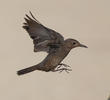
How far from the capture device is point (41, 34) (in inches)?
68.9

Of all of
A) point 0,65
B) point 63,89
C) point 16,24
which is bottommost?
point 63,89

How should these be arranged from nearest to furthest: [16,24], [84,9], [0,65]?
[0,65] → [16,24] → [84,9]

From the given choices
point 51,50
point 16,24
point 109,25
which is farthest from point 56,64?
point 109,25

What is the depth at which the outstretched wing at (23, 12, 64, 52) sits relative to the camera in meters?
1.73

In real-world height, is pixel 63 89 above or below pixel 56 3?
below

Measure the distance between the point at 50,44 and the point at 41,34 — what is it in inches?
1.7

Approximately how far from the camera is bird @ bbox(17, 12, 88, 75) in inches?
67.6

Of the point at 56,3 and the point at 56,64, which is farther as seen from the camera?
the point at 56,3

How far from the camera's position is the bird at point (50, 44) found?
1718 mm

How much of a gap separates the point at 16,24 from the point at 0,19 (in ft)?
0.31

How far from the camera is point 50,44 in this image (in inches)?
68.7

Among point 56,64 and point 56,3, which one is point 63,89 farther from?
Result: point 56,64

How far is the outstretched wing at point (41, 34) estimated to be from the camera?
1727 millimetres

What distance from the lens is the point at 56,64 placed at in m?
1.72
